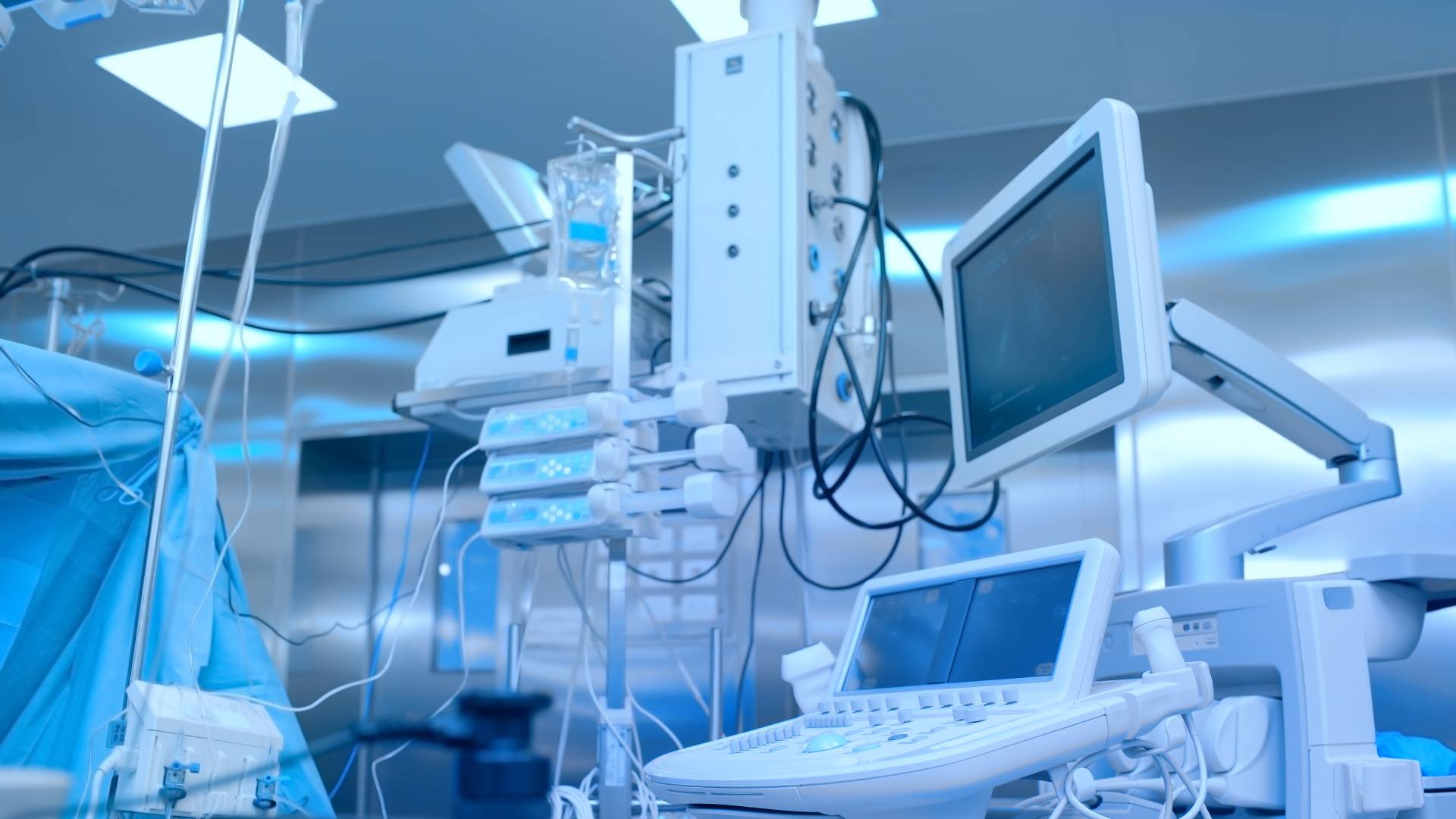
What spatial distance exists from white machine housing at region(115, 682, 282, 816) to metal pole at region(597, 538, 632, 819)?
0.44m

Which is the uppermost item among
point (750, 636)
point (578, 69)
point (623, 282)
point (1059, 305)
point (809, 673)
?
point (578, 69)

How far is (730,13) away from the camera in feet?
8.93

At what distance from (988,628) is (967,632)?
0.12 feet

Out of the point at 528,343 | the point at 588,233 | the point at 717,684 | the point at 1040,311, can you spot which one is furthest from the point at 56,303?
the point at 1040,311

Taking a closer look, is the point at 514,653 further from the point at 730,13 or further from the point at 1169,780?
the point at 730,13

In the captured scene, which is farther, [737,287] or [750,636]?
[750,636]

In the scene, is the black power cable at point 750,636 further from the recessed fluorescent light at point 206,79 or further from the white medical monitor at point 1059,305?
the recessed fluorescent light at point 206,79

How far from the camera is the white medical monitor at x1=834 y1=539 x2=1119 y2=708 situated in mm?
1145

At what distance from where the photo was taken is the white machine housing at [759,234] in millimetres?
1887

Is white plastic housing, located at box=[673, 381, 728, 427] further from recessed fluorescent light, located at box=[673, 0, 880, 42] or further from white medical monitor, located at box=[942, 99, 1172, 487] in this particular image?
recessed fluorescent light, located at box=[673, 0, 880, 42]

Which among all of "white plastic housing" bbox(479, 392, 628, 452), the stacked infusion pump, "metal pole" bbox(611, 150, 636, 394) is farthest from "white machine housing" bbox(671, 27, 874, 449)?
"white plastic housing" bbox(479, 392, 628, 452)

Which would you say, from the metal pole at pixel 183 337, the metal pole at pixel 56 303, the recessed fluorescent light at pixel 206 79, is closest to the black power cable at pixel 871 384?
the metal pole at pixel 183 337

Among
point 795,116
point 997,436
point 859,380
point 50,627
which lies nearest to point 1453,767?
point 997,436

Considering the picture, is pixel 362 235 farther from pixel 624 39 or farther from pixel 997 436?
pixel 997 436
